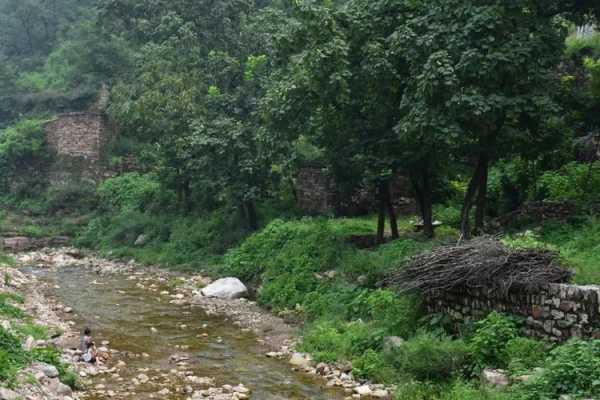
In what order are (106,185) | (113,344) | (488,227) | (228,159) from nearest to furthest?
(113,344) → (488,227) → (228,159) → (106,185)

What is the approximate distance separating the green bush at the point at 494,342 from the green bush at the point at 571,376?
110 centimetres

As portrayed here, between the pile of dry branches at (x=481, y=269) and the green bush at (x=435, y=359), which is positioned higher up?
the pile of dry branches at (x=481, y=269)

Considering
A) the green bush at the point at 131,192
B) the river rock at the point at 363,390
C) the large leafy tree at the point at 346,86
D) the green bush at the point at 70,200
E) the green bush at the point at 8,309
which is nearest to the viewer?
the river rock at the point at 363,390

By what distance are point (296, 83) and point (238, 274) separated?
617 centimetres

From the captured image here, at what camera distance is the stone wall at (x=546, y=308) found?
7570 mm

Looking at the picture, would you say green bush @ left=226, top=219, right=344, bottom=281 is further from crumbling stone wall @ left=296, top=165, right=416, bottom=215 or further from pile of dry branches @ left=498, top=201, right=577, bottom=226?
pile of dry branches @ left=498, top=201, right=577, bottom=226

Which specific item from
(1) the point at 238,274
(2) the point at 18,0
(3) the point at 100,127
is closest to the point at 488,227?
(1) the point at 238,274

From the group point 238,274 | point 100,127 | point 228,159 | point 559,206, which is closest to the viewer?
point 559,206

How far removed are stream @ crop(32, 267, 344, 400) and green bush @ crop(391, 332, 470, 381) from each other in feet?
3.62

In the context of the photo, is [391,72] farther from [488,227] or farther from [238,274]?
[238,274]

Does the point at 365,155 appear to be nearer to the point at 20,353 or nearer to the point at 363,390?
the point at 363,390

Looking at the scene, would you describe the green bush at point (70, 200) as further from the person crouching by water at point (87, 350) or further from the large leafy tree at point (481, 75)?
the large leafy tree at point (481, 75)

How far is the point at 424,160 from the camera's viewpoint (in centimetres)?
1418

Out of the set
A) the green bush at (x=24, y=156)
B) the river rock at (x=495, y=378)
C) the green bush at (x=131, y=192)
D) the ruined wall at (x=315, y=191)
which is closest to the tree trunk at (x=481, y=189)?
the river rock at (x=495, y=378)
